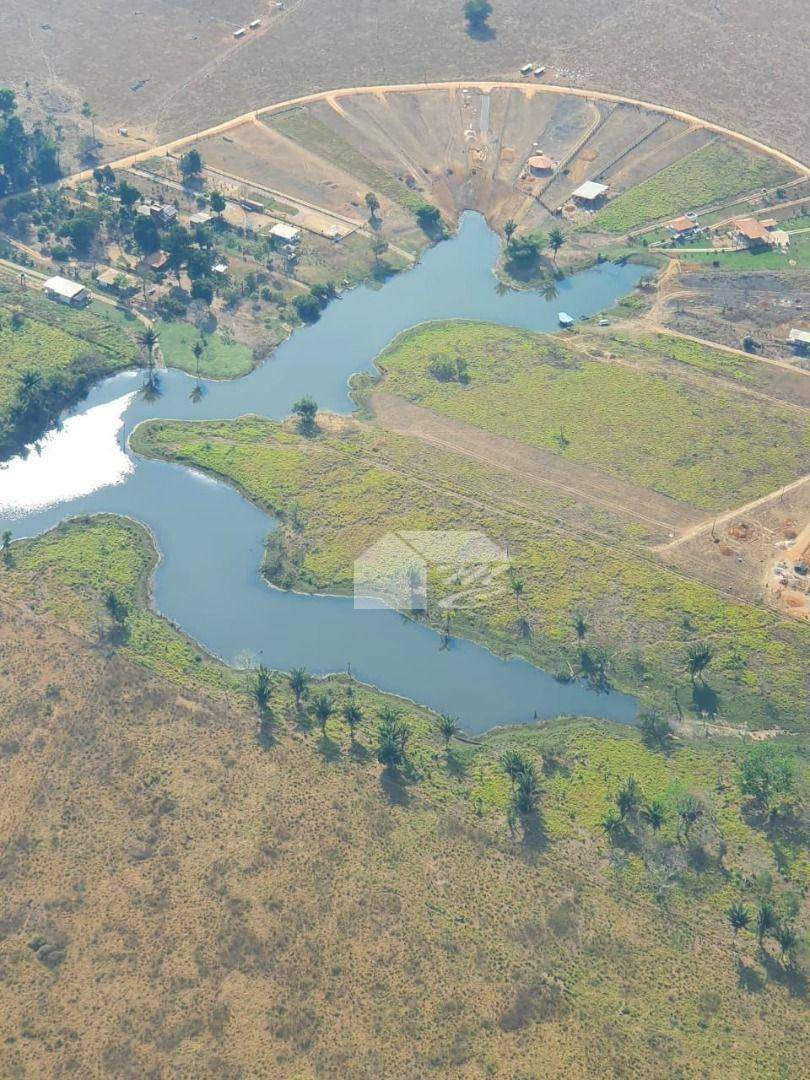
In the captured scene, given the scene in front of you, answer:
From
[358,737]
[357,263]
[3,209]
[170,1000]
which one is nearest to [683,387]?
[357,263]

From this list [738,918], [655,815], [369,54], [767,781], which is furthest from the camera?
[369,54]

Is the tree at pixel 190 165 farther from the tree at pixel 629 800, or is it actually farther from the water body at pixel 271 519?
the tree at pixel 629 800

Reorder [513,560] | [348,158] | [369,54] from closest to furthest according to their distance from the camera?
[513,560]
[348,158]
[369,54]

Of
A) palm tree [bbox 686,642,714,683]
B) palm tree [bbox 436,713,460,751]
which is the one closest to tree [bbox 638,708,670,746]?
palm tree [bbox 686,642,714,683]

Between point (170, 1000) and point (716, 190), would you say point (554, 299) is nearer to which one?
point (716, 190)

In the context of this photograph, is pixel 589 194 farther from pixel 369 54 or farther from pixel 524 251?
pixel 369 54

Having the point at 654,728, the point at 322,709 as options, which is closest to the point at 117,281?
the point at 322,709

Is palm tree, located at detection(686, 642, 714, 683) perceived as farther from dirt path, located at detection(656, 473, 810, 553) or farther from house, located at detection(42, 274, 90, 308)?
house, located at detection(42, 274, 90, 308)

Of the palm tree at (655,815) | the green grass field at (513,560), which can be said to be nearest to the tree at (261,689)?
the green grass field at (513,560)
